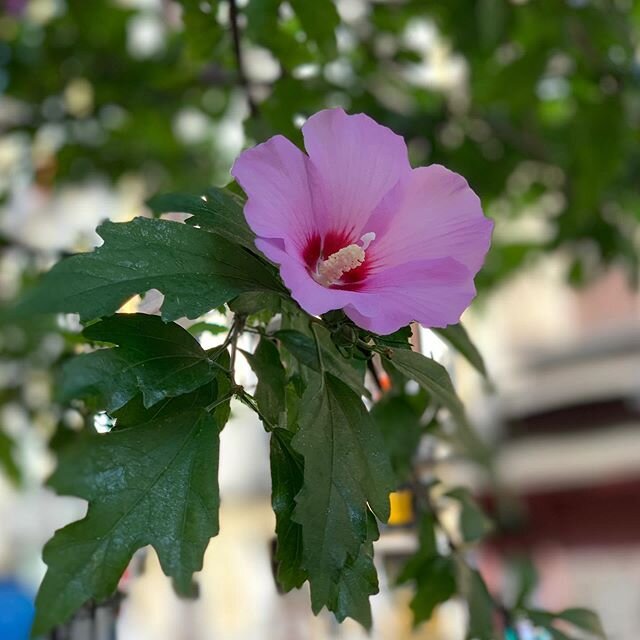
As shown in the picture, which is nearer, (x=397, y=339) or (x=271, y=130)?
(x=397, y=339)

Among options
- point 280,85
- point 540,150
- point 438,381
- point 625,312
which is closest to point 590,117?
point 540,150

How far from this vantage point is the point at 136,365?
0.86 feet

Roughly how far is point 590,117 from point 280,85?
0.32 m

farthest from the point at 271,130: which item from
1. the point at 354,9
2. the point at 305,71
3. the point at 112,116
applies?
the point at 112,116

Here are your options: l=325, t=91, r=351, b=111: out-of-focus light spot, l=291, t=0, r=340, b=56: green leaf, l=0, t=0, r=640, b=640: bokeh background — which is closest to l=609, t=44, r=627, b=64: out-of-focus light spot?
l=0, t=0, r=640, b=640: bokeh background

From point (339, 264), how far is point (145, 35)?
1051 millimetres

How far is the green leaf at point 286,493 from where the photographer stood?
0.88ft

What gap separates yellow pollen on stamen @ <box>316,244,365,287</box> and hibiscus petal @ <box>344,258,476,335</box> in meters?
0.01

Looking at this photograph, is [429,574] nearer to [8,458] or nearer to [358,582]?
[358,582]

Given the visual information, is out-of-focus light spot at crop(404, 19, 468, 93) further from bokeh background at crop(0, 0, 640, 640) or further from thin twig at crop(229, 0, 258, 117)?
thin twig at crop(229, 0, 258, 117)

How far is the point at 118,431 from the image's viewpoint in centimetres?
26

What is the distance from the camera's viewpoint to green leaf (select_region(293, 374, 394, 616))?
0.25 meters

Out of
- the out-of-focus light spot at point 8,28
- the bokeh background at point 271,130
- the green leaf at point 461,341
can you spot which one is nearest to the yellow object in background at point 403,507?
the bokeh background at point 271,130

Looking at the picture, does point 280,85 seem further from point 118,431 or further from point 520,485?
point 520,485
